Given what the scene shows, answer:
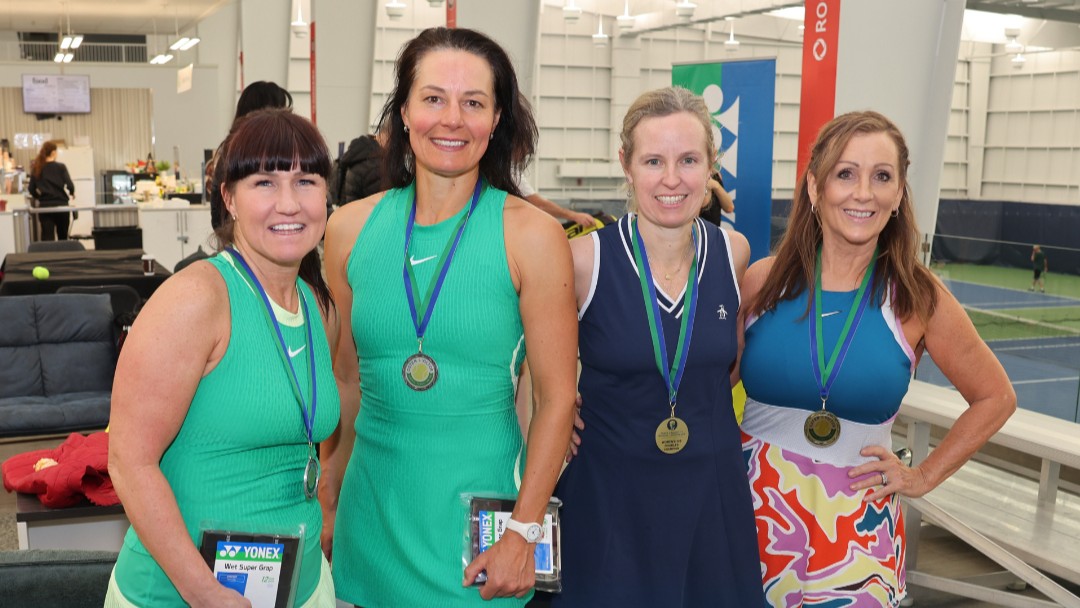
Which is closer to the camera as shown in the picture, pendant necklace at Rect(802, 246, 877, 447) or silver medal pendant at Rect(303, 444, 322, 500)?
→ silver medal pendant at Rect(303, 444, 322, 500)

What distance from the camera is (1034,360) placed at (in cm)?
520

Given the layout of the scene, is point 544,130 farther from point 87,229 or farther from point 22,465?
point 22,465

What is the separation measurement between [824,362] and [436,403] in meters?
0.81

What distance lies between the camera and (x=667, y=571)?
184 centimetres

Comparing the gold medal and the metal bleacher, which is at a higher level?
the gold medal

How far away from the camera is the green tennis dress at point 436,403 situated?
5.50ft

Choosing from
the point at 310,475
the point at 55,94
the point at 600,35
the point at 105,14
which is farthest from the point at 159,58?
the point at 310,475

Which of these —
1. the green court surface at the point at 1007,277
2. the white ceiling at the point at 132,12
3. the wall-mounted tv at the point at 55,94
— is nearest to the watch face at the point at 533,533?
the green court surface at the point at 1007,277

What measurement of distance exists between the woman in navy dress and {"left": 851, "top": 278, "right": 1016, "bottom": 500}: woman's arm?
12.9 inches

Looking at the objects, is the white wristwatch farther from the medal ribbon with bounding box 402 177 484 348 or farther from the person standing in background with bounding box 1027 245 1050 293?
the person standing in background with bounding box 1027 245 1050 293

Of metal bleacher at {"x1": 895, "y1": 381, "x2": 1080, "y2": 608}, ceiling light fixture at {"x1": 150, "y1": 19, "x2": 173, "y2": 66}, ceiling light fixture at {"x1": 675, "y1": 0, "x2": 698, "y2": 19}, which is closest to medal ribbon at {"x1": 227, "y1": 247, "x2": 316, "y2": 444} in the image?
metal bleacher at {"x1": 895, "y1": 381, "x2": 1080, "y2": 608}

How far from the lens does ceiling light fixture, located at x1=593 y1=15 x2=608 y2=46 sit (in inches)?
932

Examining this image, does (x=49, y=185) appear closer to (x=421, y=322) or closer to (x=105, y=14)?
(x=105, y=14)

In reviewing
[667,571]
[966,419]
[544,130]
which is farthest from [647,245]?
[544,130]
